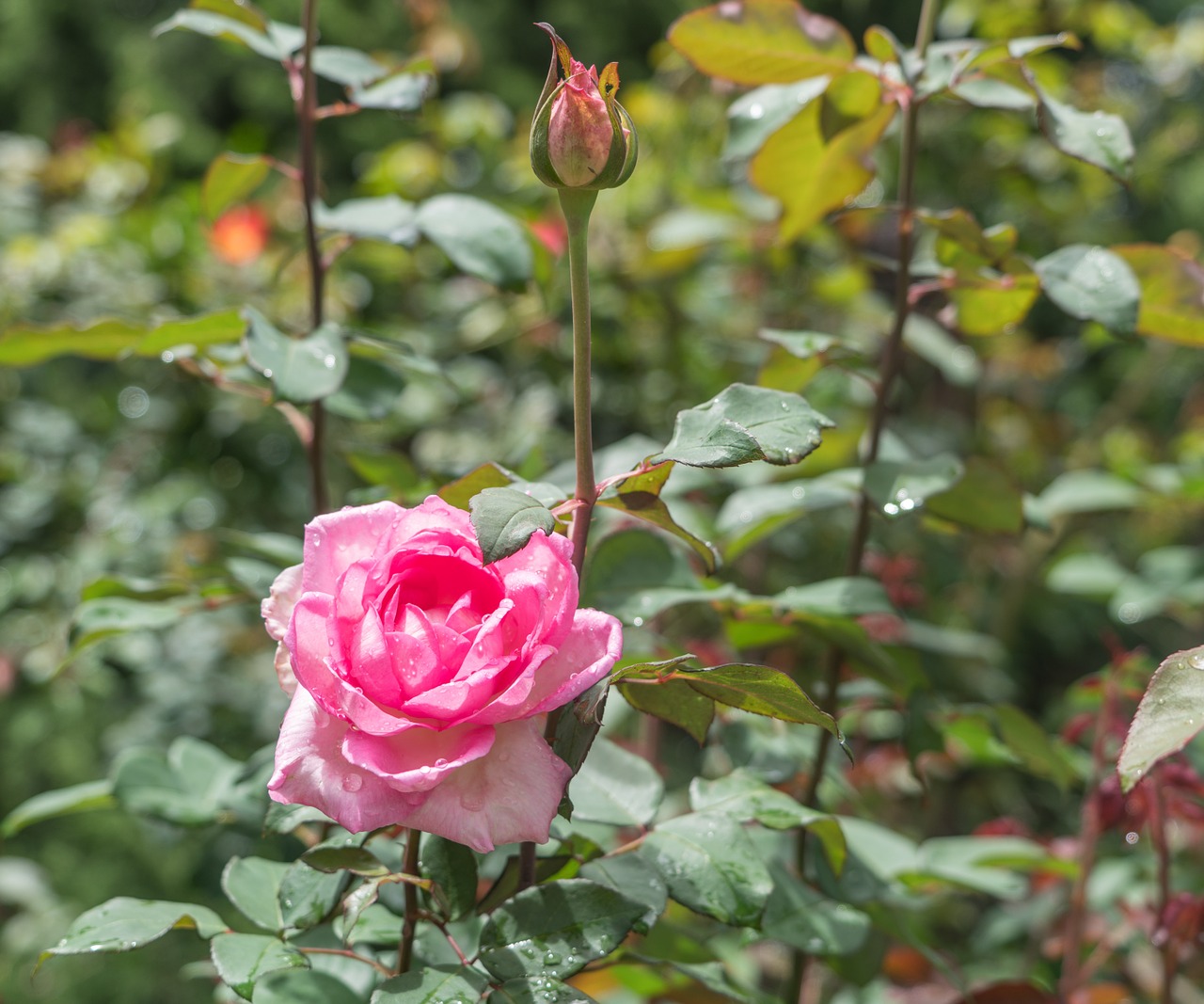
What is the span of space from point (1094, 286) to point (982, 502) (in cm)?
14

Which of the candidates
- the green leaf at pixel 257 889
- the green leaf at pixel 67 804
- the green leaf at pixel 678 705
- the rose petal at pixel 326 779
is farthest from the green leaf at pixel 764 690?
the green leaf at pixel 67 804

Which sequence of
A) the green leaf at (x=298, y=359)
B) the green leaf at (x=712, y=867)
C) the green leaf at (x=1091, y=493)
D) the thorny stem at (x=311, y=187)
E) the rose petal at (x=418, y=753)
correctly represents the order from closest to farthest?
the rose petal at (x=418, y=753) < the green leaf at (x=712, y=867) < the green leaf at (x=298, y=359) < the thorny stem at (x=311, y=187) < the green leaf at (x=1091, y=493)

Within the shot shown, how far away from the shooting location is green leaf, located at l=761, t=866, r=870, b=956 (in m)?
0.62

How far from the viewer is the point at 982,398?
89.7 inches

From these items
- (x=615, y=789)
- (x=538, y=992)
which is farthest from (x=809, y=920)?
(x=538, y=992)

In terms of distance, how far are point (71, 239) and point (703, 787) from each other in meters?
1.47

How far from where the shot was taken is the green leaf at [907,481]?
62 cm

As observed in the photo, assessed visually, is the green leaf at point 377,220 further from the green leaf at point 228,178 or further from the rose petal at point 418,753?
the rose petal at point 418,753

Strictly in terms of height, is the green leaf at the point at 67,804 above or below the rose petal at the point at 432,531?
below

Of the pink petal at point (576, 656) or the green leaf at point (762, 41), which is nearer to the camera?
the pink petal at point (576, 656)

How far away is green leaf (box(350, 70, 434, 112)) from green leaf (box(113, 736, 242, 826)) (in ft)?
1.47

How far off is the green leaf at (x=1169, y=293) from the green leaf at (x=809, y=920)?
397mm

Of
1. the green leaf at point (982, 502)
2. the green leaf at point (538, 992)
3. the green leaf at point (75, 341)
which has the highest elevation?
the green leaf at point (75, 341)

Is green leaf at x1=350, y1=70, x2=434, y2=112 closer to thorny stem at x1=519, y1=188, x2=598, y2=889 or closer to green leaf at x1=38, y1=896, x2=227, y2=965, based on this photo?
thorny stem at x1=519, y1=188, x2=598, y2=889
